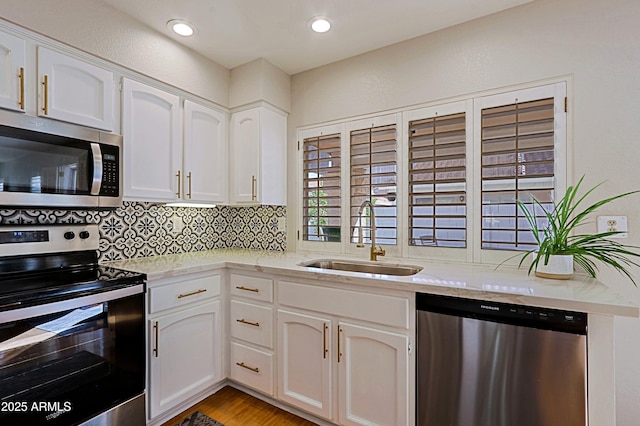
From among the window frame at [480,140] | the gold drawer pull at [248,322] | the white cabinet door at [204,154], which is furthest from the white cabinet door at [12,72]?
the window frame at [480,140]

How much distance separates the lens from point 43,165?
5.11 feet

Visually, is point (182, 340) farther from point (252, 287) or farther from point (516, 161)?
point (516, 161)

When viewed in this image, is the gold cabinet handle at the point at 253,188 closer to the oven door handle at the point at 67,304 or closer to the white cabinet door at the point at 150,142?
the white cabinet door at the point at 150,142

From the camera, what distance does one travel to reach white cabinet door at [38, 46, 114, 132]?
159cm

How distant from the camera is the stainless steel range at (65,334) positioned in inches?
49.8

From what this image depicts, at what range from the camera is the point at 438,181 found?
2045mm

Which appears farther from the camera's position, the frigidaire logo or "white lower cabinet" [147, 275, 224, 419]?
"white lower cabinet" [147, 275, 224, 419]

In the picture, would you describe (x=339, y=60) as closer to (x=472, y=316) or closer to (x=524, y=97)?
(x=524, y=97)

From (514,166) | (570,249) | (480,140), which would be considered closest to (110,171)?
(480,140)

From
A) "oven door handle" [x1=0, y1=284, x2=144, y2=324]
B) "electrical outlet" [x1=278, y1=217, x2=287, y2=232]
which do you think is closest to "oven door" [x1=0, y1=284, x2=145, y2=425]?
"oven door handle" [x1=0, y1=284, x2=144, y2=324]

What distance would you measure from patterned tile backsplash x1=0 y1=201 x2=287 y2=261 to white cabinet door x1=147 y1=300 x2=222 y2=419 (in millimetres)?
690

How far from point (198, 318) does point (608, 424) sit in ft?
6.68

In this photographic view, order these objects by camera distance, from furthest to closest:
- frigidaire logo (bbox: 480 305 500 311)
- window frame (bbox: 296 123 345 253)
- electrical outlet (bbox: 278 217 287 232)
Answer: electrical outlet (bbox: 278 217 287 232), window frame (bbox: 296 123 345 253), frigidaire logo (bbox: 480 305 500 311)

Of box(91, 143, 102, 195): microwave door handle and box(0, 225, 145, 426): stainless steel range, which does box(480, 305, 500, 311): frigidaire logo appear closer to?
box(0, 225, 145, 426): stainless steel range
